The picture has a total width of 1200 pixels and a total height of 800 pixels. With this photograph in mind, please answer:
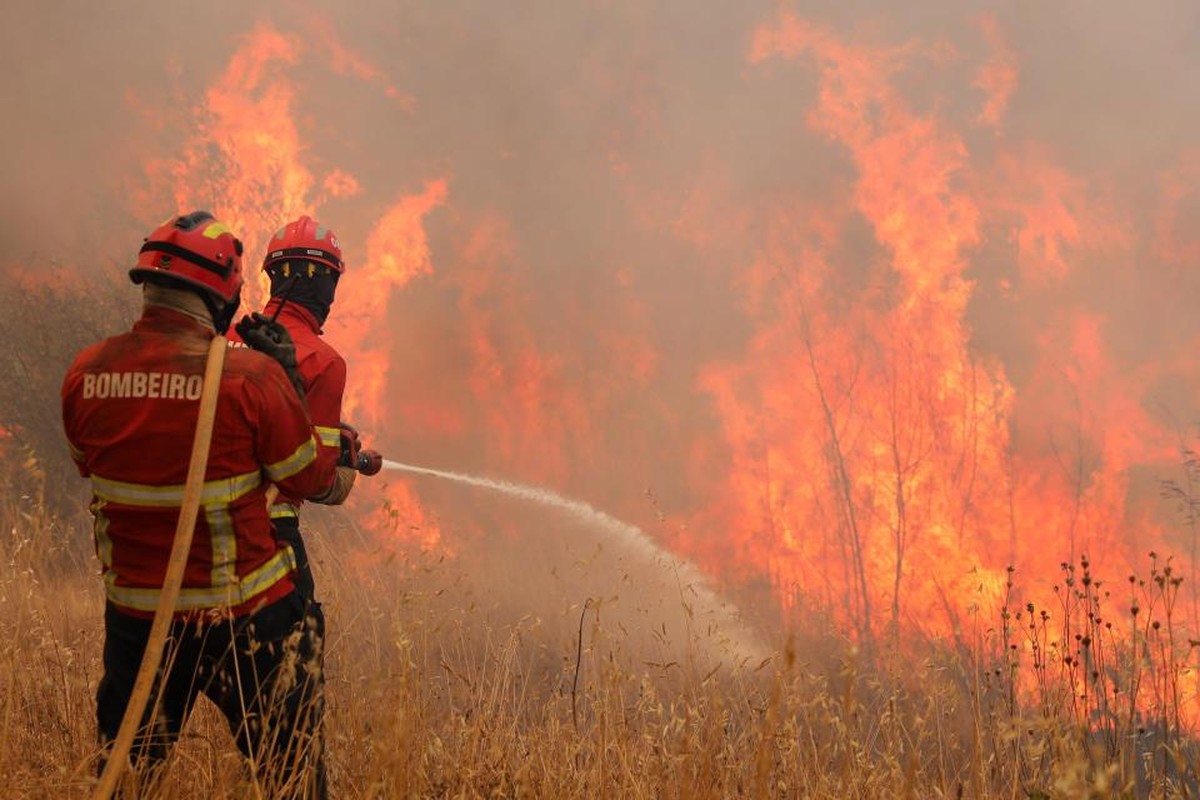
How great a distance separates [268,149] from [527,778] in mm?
15537

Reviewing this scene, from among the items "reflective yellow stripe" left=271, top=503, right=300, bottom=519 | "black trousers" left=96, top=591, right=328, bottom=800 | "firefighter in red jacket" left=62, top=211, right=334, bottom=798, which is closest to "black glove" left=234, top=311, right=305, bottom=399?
"firefighter in red jacket" left=62, top=211, right=334, bottom=798

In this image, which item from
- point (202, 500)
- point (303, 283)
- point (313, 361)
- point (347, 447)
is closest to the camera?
point (202, 500)

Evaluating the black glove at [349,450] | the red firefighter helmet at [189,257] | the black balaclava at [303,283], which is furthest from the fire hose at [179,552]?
the black balaclava at [303,283]

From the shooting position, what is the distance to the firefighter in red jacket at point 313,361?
3480mm

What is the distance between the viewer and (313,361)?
3.70m

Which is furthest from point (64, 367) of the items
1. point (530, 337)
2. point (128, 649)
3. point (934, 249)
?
point (934, 249)

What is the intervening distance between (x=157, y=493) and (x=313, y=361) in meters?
1.19

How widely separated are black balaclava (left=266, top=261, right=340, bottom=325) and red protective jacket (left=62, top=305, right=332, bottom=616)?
152 cm

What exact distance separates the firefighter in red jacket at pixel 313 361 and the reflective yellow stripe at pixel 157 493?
0.88 ft

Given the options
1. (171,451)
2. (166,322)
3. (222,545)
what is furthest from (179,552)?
(166,322)

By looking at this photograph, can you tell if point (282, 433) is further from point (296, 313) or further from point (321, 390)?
point (296, 313)

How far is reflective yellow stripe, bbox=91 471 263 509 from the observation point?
102 inches

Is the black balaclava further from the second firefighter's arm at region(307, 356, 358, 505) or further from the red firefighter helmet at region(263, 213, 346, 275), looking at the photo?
the second firefighter's arm at region(307, 356, 358, 505)

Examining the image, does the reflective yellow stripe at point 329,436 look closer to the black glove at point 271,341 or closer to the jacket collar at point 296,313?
the black glove at point 271,341
